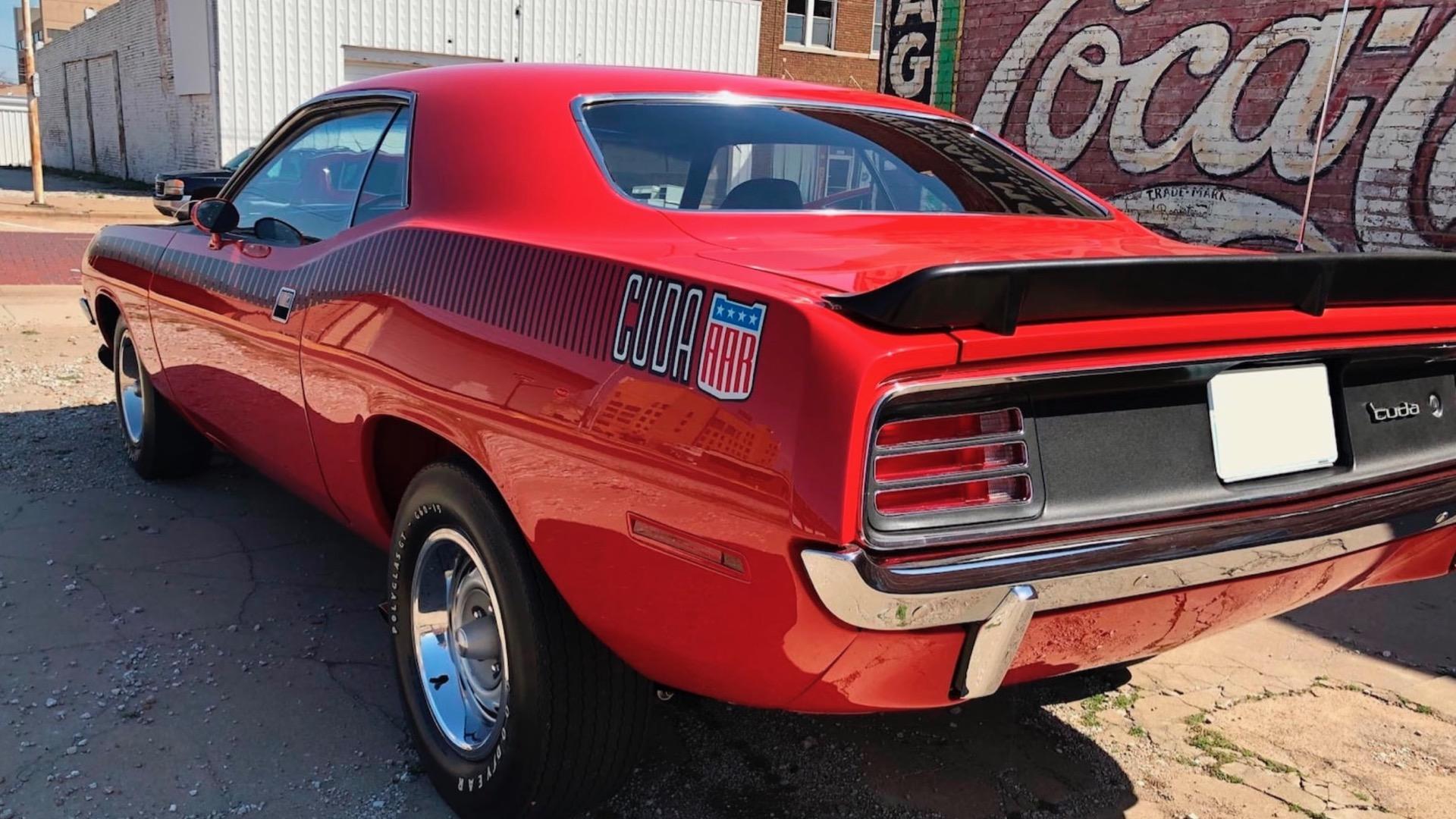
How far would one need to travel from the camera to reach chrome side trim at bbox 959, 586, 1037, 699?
1730mm

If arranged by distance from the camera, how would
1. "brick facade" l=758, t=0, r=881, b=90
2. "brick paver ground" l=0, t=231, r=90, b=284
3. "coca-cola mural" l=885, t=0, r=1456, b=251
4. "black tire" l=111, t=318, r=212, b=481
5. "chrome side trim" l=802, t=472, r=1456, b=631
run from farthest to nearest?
"brick facade" l=758, t=0, r=881, b=90
"brick paver ground" l=0, t=231, r=90, b=284
"coca-cola mural" l=885, t=0, r=1456, b=251
"black tire" l=111, t=318, r=212, b=481
"chrome side trim" l=802, t=472, r=1456, b=631

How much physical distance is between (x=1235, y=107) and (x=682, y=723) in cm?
720

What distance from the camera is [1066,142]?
9305 mm

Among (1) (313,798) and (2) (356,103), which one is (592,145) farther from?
(1) (313,798)

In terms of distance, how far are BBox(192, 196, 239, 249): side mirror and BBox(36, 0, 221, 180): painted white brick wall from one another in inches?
740

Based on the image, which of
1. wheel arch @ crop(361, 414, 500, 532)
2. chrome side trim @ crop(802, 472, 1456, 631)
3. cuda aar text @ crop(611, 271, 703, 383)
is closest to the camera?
chrome side trim @ crop(802, 472, 1456, 631)


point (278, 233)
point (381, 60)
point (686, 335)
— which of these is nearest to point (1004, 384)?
point (686, 335)

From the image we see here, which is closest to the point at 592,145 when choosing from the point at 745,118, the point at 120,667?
the point at 745,118

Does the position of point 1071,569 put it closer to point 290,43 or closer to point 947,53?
point 947,53

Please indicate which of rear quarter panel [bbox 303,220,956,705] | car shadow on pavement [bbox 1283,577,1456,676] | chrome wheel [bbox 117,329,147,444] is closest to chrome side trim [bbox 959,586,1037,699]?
rear quarter panel [bbox 303,220,956,705]

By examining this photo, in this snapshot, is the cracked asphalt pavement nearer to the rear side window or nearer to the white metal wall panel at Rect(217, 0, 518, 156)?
the rear side window

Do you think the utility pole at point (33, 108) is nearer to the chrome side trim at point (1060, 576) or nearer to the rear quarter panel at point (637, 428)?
the rear quarter panel at point (637, 428)

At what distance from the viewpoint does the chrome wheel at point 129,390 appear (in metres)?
4.64

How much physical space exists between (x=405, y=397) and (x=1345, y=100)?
734 cm
